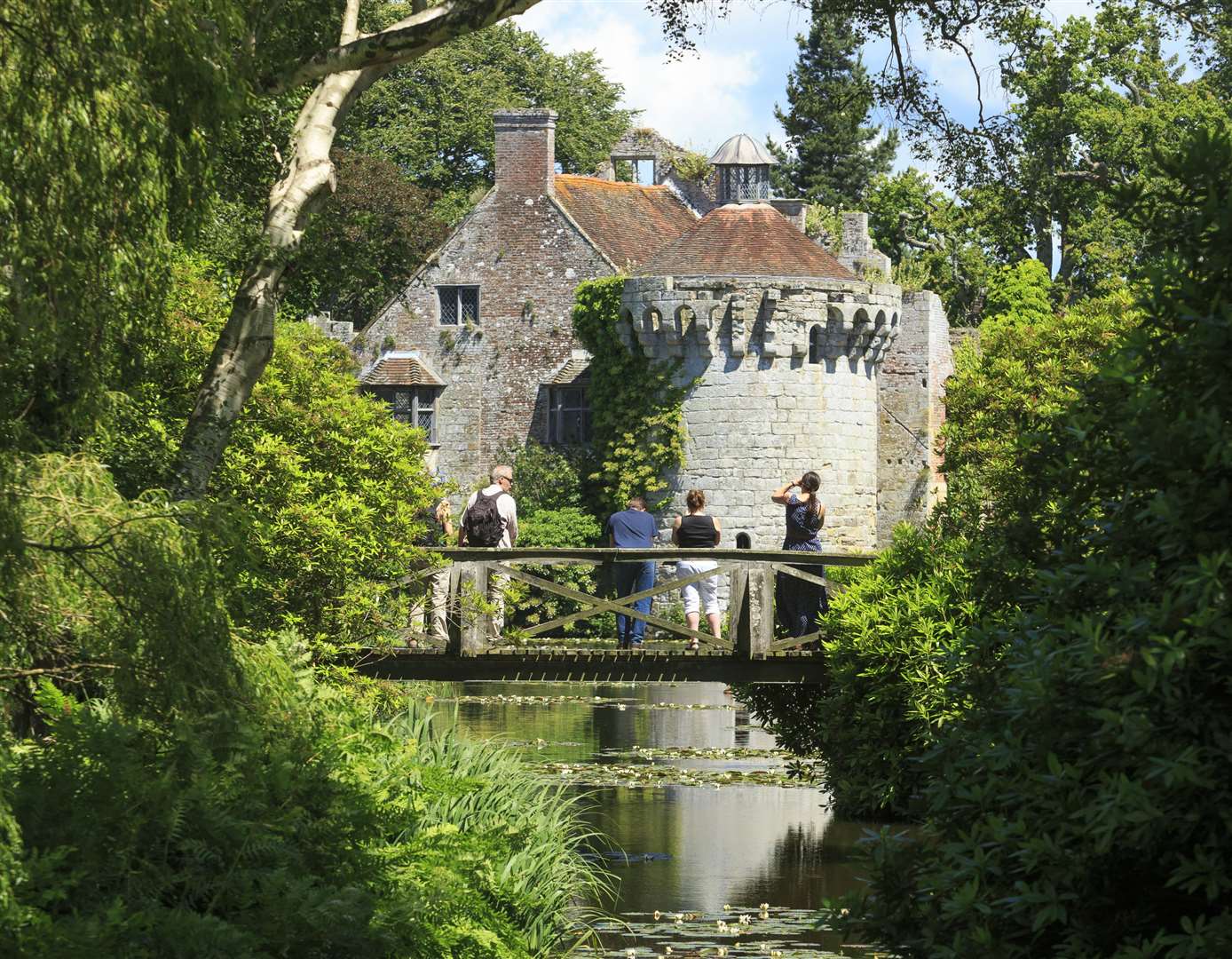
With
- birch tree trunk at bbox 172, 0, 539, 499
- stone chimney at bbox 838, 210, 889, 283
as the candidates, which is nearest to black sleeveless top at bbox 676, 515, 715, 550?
birch tree trunk at bbox 172, 0, 539, 499

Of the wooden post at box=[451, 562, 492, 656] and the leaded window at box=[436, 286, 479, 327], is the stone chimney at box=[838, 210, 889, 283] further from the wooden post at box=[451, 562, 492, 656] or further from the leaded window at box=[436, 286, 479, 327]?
the wooden post at box=[451, 562, 492, 656]

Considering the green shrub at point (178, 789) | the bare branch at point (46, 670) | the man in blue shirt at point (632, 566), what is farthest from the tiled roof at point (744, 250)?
the bare branch at point (46, 670)

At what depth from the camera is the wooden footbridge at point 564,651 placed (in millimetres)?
15000

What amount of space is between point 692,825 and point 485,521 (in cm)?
413

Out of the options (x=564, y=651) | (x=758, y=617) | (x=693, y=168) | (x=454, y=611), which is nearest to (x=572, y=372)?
(x=693, y=168)

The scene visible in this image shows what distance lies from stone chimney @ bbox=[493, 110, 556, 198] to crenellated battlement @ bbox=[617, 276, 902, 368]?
5.27m

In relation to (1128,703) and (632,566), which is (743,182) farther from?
(1128,703)

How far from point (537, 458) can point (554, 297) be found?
3.56 meters

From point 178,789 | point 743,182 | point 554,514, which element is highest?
point 743,182

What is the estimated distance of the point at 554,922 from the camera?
33.9 ft

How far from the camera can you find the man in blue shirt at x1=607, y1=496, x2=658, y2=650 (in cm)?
1702

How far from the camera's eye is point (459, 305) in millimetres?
39062

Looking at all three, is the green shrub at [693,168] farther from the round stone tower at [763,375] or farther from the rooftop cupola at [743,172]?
the round stone tower at [763,375]

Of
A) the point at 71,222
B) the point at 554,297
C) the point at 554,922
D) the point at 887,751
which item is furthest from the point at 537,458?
the point at 71,222
